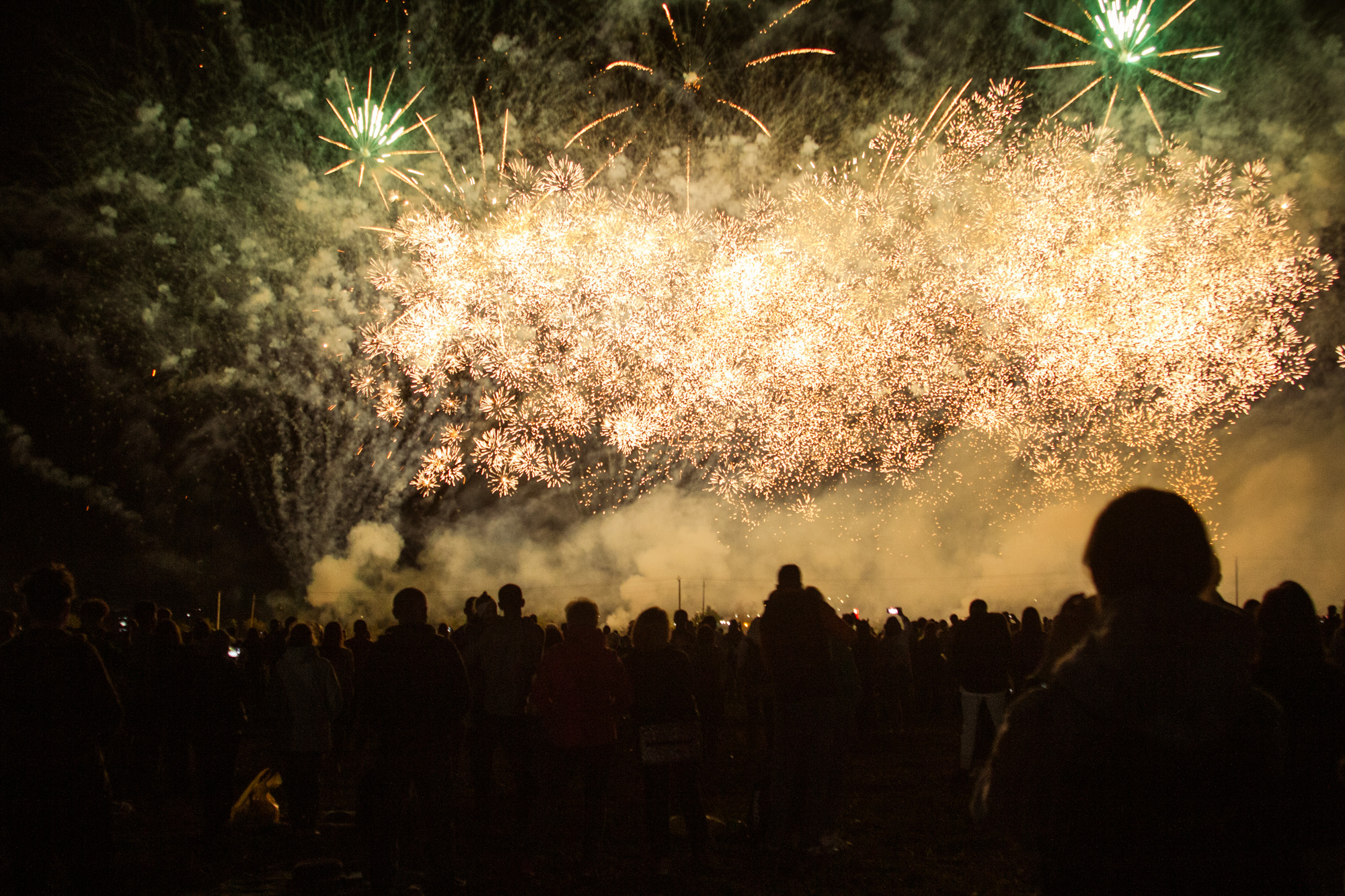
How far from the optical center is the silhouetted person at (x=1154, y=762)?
5.58 feet

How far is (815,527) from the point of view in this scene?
3456 centimetres

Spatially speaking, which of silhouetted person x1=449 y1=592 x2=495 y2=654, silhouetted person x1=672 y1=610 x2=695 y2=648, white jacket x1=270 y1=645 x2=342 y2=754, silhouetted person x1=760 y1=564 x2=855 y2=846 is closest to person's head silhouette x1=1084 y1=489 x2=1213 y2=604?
silhouetted person x1=760 y1=564 x2=855 y2=846

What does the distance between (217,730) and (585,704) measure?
9.14 feet

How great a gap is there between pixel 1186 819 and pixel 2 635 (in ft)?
25.9

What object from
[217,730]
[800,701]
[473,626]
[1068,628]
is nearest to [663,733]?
[800,701]

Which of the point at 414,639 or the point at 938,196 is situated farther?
the point at 938,196

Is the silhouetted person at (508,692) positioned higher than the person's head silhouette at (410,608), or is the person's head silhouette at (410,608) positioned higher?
the person's head silhouette at (410,608)

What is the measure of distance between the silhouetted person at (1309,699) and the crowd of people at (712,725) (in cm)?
1

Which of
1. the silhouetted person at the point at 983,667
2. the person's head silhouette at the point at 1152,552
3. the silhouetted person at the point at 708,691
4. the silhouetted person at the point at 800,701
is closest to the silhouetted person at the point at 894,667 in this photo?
the silhouetted person at the point at 708,691

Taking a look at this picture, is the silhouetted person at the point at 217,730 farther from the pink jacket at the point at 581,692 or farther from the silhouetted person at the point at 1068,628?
the silhouetted person at the point at 1068,628

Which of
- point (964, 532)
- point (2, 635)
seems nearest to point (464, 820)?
point (2, 635)

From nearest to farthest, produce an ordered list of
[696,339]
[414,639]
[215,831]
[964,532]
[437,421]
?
[414,639], [215,831], [696,339], [437,421], [964,532]

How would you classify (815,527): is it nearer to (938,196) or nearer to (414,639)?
(938,196)

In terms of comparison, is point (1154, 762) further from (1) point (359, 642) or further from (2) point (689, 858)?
(1) point (359, 642)
